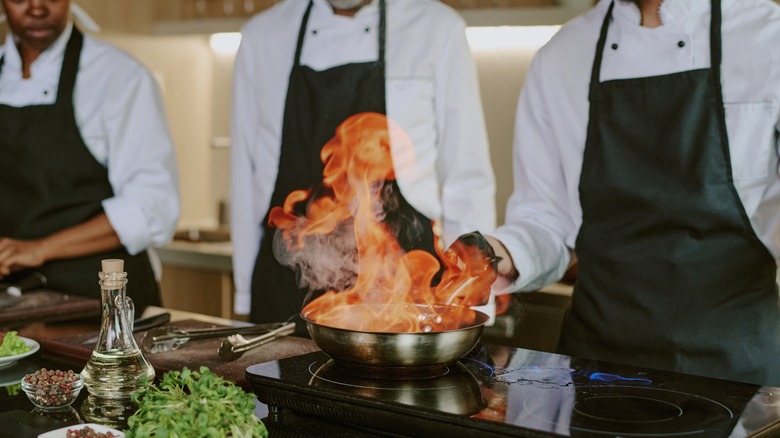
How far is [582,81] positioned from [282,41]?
1.09 m

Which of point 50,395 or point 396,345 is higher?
point 396,345

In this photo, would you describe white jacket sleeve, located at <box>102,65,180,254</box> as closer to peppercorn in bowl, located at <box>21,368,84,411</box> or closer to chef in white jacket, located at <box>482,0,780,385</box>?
chef in white jacket, located at <box>482,0,780,385</box>

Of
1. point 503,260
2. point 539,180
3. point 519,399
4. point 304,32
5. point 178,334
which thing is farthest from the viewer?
point 304,32

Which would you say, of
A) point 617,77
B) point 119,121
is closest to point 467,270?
point 617,77

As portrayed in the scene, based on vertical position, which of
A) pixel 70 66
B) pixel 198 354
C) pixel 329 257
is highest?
pixel 70 66

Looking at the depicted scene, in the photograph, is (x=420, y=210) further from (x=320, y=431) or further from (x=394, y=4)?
(x=320, y=431)

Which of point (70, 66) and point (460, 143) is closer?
point (460, 143)

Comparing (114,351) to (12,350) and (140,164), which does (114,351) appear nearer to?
(12,350)

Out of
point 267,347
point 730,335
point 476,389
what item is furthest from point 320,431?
point 730,335

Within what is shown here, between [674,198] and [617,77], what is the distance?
0.34 meters

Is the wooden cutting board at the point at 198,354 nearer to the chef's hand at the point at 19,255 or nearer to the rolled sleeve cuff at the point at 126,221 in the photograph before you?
the chef's hand at the point at 19,255

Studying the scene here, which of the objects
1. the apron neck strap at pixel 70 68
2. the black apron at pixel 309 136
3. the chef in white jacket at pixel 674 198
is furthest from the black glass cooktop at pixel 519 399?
the apron neck strap at pixel 70 68

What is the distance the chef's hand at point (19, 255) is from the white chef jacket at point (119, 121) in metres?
0.28

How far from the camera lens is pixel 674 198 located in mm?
1910
